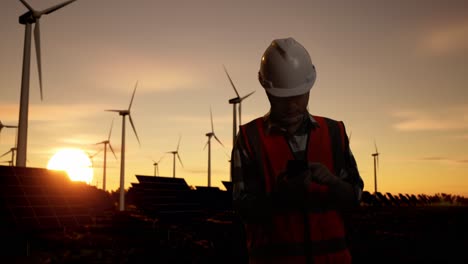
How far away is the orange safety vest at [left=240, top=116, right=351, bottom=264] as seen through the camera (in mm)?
2863

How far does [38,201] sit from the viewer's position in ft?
43.5

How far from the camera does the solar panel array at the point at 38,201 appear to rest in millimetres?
12062

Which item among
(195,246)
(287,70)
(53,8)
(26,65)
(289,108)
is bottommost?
(195,246)

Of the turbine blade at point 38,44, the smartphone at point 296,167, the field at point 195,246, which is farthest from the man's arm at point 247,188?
the turbine blade at point 38,44

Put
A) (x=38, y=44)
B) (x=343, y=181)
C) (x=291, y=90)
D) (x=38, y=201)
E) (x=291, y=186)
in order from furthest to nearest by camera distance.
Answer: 1. (x=38, y=44)
2. (x=38, y=201)
3. (x=291, y=90)
4. (x=343, y=181)
5. (x=291, y=186)

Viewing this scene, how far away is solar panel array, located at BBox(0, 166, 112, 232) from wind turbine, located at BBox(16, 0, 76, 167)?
6.19 m

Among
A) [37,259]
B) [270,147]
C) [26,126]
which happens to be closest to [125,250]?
[37,259]

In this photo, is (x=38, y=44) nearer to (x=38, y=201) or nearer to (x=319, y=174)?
(x=38, y=201)

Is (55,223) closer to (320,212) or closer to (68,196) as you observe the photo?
(68,196)

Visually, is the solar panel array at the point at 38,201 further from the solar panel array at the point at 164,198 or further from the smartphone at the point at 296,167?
the smartphone at the point at 296,167

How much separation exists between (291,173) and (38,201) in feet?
39.2

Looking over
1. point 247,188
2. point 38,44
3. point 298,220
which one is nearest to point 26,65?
point 38,44

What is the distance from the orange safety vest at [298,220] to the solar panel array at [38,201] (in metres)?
10.3

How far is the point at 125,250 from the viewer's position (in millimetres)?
15602
